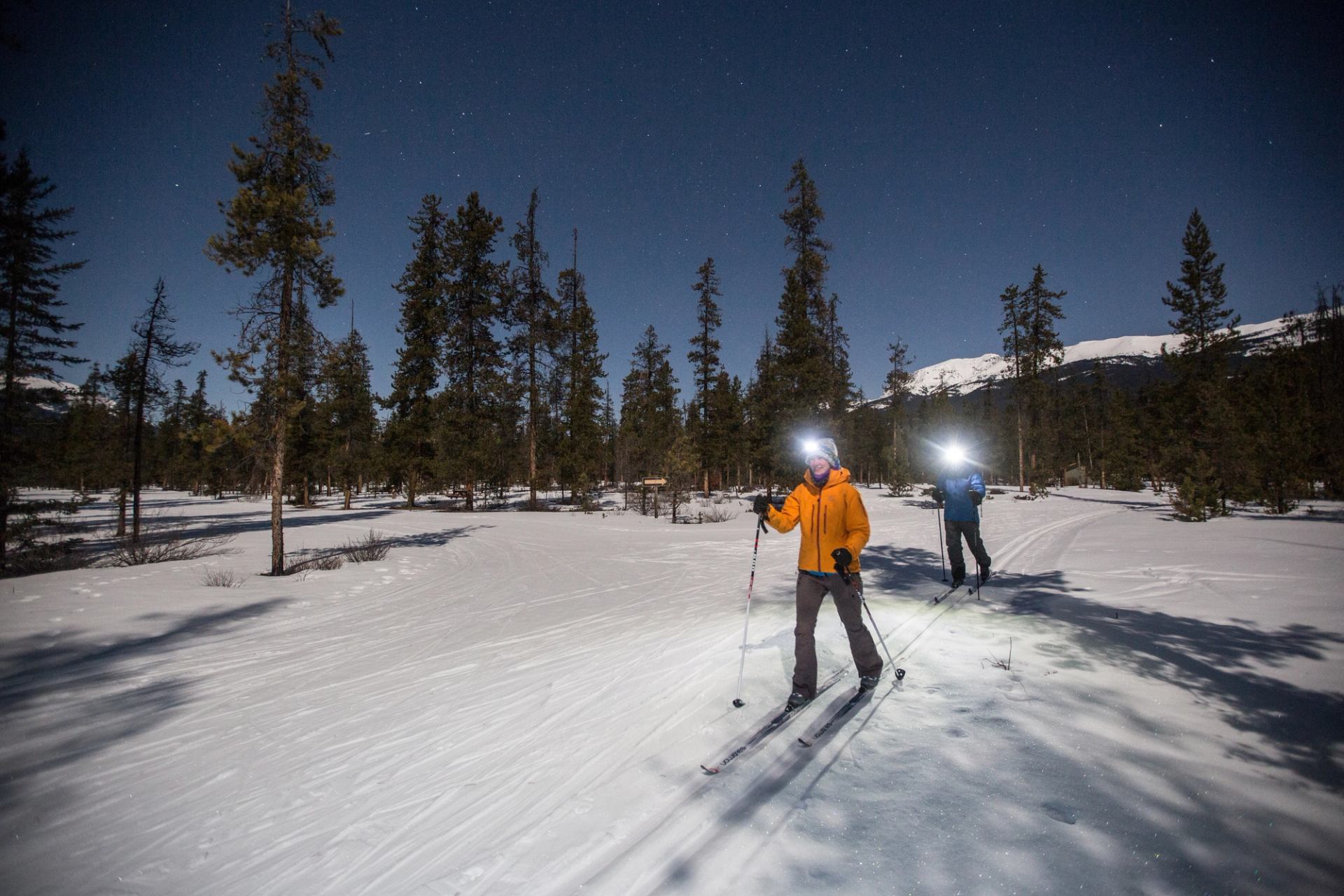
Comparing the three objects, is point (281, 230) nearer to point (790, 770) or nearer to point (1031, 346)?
point (790, 770)

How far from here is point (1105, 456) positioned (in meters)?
46.1

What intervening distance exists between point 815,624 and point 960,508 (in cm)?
554

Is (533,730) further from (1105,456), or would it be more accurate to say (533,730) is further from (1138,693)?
(1105,456)

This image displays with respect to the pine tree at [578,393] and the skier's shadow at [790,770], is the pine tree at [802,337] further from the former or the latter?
the skier's shadow at [790,770]

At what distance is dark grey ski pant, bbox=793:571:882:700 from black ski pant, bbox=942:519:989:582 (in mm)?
4646

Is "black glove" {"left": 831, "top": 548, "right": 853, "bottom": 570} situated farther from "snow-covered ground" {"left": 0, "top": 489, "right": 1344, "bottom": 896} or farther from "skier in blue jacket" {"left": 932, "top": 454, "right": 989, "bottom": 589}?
"skier in blue jacket" {"left": 932, "top": 454, "right": 989, "bottom": 589}

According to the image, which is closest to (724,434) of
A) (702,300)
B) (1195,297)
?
(702,300)

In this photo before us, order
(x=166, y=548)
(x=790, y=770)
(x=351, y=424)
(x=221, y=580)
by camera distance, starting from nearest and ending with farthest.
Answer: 1. (x=790, y=770)
2. (x=221, y=580)
3. (x=166, y=548)
4. (x=351, y=424)

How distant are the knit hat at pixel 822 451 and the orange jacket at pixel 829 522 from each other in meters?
0.11

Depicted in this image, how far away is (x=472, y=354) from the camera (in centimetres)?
2925

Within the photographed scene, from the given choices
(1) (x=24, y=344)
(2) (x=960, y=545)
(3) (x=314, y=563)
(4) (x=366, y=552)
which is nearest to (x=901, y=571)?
(2) (x=960, y=545)

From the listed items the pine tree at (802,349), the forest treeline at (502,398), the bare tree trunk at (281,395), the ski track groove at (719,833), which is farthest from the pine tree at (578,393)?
the ski track groove at (719,833)

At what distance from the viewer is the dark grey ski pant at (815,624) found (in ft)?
13.9

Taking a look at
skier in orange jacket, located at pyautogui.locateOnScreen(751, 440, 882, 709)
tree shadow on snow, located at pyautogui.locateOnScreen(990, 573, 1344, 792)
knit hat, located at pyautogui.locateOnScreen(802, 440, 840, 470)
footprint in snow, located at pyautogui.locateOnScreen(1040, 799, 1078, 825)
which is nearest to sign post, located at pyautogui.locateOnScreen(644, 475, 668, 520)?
tree shadow on snow, located at pyautogui.locateOnScreen(990, 573, 1344, 792)
